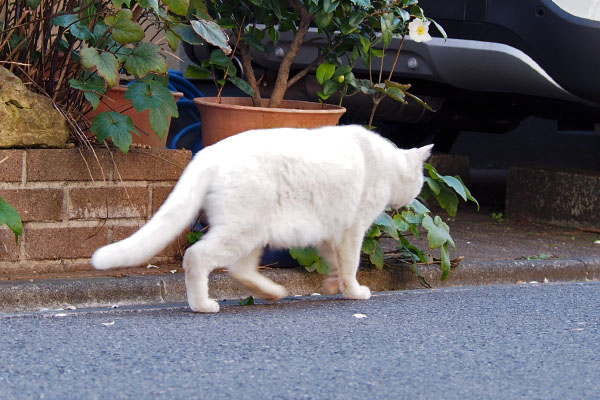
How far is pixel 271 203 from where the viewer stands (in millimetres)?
3295

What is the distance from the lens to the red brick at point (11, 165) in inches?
153

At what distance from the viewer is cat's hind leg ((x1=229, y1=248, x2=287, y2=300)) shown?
3568mm

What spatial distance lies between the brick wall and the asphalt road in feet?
1.92

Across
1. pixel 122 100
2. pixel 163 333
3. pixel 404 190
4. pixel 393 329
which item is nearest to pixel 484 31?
pixel 404 190

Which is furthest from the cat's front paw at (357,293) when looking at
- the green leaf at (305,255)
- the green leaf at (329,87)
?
Result: the green leaf at (329,87)

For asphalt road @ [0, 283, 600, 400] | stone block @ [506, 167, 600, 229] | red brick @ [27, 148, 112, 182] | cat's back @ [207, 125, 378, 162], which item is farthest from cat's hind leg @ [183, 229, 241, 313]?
stone block @ [506, 167, 600, 229]

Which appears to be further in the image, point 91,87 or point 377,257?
point 377,257

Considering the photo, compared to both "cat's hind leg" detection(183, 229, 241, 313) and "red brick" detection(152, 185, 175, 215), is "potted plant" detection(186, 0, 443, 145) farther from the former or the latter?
"cat's hind leg" detection(183, 229, 241, 313)

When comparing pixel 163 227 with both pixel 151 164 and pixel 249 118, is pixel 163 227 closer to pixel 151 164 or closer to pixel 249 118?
pixel 151 164

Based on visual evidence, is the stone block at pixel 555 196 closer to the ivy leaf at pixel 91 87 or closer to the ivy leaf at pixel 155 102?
the ivy leaf at pixel 155 102

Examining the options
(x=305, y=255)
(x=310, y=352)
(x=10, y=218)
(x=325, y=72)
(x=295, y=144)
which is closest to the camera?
(x=310, y=352)

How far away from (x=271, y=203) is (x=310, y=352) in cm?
64

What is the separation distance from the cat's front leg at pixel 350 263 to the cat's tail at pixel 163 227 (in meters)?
0.70

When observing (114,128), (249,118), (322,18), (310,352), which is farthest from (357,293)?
(322,18)
